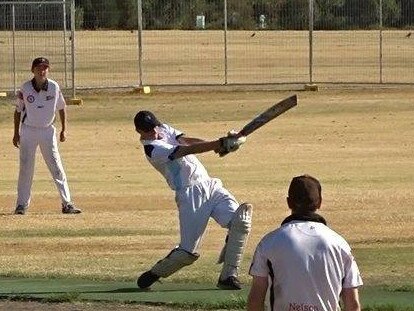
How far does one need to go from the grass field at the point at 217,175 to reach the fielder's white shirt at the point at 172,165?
3.66 ft

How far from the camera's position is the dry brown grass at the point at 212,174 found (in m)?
14.8

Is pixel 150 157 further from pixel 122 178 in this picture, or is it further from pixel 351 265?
pixel 122 178

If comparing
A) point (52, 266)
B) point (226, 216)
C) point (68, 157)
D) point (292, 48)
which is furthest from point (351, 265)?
point (292, 48)

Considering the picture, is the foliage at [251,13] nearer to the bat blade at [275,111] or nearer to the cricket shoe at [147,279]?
the cricket shoe at [147,279]

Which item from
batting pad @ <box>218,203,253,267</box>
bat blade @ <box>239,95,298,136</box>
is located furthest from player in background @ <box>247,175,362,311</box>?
batting pad @ <box>218,203,253,267</box>

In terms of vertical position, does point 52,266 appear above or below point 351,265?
below

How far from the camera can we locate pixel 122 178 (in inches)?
872

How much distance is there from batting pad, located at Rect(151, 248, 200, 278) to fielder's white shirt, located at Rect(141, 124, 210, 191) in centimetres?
54

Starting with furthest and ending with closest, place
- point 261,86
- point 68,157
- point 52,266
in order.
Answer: point 261,86
point 68,157
point 52,266

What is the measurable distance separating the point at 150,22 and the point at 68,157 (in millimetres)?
22554

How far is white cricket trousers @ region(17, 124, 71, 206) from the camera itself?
18.0 meters

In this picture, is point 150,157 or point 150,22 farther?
point 150,22

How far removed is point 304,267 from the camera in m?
6.79

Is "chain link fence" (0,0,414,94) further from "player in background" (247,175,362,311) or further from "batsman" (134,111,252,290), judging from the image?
"player in background" (247,175,362,311)
